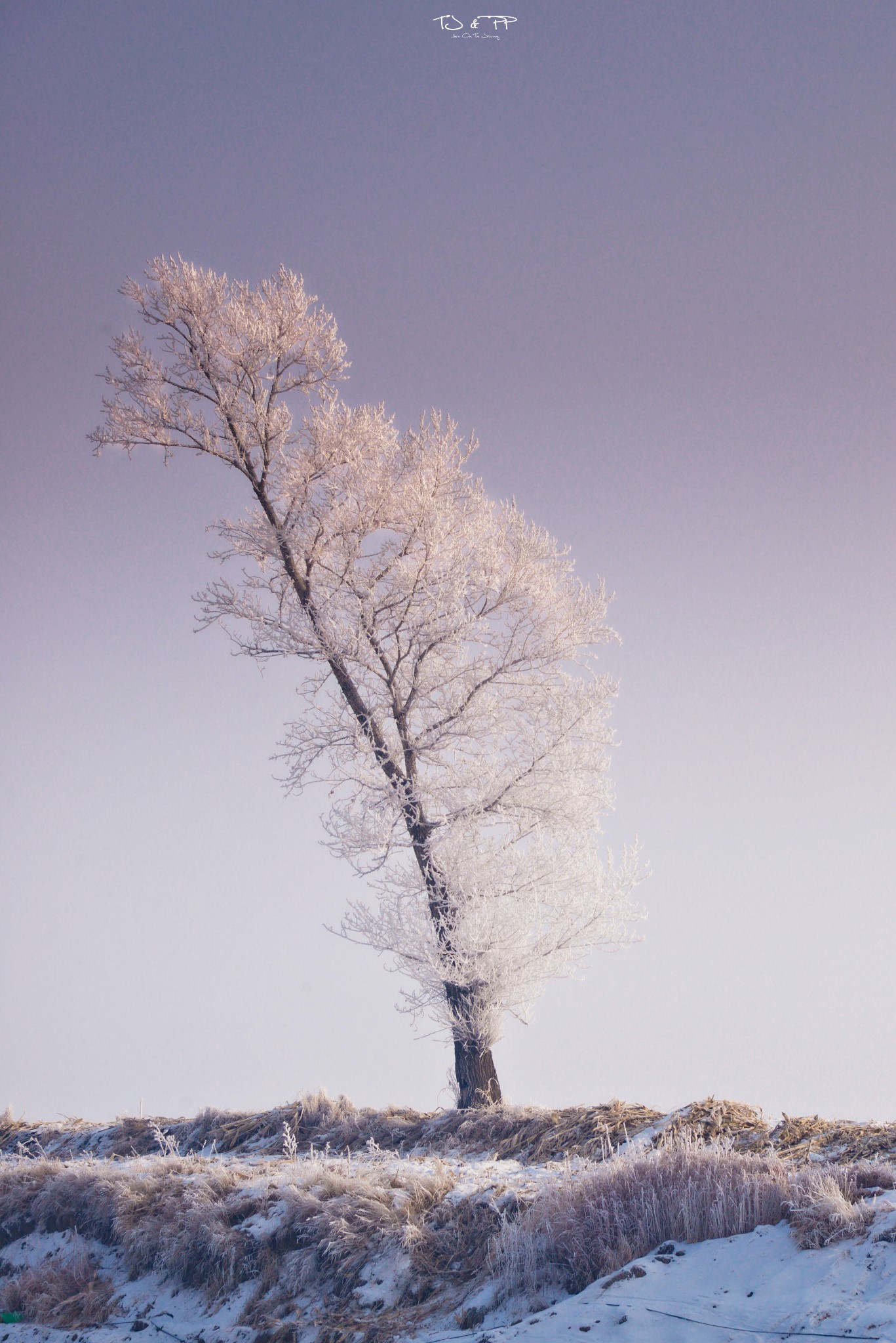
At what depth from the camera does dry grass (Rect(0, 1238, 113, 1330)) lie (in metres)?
5.94

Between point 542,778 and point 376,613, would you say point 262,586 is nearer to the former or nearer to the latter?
point 376,613

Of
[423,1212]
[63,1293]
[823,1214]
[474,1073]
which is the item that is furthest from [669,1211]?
[474,1073]

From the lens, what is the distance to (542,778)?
1077 cm

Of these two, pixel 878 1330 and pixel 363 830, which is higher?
pixel 363 830

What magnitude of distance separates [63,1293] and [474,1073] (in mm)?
5324

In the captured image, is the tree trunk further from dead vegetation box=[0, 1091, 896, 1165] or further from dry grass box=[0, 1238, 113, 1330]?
dry grass box=[0, 1238, 113, 1330]

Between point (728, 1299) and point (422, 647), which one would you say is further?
point (422, 647)

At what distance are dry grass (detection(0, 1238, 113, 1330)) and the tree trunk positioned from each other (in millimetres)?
4821

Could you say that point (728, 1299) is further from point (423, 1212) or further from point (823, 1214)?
point (423, 1212)

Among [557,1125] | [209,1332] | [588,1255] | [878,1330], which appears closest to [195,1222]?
[209,1332]

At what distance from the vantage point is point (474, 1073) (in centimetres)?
1058

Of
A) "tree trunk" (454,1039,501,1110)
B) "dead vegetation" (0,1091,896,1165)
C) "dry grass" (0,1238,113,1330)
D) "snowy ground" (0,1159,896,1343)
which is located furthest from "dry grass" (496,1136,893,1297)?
"tree trunk" (454,1039,501,1110)

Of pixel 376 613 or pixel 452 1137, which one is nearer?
pixel 452 1137

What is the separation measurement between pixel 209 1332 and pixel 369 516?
27.8 feet
